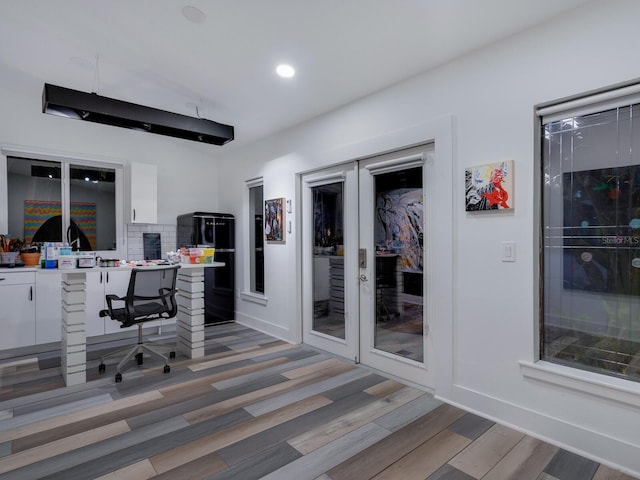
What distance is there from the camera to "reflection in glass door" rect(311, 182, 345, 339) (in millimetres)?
3941

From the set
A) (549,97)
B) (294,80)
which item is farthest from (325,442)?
(294,80)

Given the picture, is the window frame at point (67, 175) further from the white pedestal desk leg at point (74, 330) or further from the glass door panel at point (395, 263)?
the glass door panel at point (395, 263)

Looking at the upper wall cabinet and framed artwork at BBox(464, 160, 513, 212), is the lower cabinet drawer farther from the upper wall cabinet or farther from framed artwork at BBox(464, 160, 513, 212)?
framed artwork at BBox(464, 160, 513, 212)

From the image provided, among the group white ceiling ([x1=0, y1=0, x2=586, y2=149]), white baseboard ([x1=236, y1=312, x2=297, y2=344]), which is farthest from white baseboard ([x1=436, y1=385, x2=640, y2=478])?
white ceiling ([x1=0, y1=0, x2=586, y2=149])

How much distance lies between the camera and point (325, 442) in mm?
2293

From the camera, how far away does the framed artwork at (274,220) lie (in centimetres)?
457

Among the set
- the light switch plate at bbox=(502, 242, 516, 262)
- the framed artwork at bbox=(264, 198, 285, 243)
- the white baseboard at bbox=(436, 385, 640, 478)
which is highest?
the framed artwork at bbox=(264, 198, 285, 243)

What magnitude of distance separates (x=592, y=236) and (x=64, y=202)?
5809 mm

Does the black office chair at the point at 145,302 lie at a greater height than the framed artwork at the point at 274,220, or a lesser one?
lesser

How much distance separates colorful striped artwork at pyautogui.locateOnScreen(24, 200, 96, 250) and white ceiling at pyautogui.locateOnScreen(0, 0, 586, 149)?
1497 mm

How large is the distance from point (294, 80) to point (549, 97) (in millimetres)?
2145

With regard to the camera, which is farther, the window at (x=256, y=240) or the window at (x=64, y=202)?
the window at (x=256, y=240)

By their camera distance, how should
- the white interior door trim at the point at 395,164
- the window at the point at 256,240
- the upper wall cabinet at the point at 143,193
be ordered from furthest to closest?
the window at the point at 256,240 < the upper wall cabinet at the point at 143,193 < the white interior door trim at the point at 395,164

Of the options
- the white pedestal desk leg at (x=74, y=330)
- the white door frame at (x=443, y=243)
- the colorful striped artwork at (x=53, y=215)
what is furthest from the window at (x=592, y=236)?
the colorful striped artwork at (x=53, y=215)
